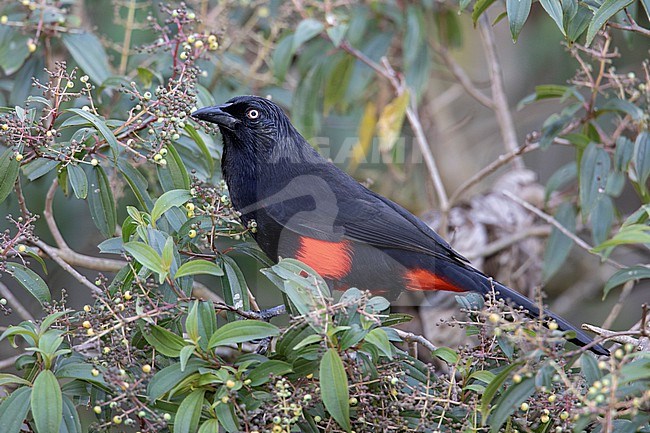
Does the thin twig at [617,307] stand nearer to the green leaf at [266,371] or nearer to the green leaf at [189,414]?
the green leaf at [266,371]

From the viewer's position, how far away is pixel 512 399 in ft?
6.10

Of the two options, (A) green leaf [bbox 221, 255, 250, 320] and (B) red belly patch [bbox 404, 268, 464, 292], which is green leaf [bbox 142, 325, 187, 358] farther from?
(B) red belly patch [bbox 404, 268, 464, 292]

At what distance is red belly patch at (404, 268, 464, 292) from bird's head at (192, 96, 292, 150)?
772 mm

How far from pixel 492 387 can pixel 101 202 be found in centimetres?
147

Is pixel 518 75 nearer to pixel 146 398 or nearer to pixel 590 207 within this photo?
pixel 590 207

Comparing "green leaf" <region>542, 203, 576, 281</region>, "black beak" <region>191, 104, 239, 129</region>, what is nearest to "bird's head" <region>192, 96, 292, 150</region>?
"black beak" <region>191, 104, 239, 129</region>

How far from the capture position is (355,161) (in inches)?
199

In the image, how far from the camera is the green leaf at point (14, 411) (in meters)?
1.84

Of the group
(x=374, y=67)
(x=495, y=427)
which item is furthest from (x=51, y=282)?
(x=495, y=427)

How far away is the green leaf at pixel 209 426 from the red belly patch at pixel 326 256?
1107 millimetres

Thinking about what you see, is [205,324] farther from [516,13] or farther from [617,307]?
[617,307]

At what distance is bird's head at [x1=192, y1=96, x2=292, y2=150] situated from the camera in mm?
3078

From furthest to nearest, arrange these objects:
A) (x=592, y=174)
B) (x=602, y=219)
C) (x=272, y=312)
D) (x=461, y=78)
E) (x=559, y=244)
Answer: (x=461, y=78) → (x=559, y=244) → (x=602, y=219) → (x=592, y=174) → (x=272, y=312)

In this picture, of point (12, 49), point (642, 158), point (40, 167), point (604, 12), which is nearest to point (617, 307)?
point (642, 158)
